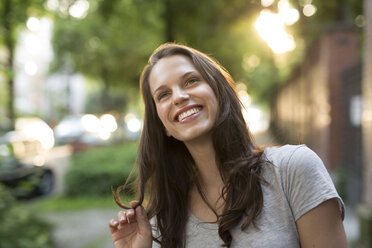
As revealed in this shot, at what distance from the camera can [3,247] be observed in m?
4.55

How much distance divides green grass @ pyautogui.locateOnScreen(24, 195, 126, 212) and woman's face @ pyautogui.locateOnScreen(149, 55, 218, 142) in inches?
331

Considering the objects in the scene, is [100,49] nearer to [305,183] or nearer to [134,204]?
[134,204]

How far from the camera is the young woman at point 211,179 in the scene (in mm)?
1757

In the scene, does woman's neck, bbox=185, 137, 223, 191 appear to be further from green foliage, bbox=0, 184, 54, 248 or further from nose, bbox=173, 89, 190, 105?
green foliage, bbox=0, 184, 54, 248

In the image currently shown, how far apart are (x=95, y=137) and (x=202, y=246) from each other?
2131cm

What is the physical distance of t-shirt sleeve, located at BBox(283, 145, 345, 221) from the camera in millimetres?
1723

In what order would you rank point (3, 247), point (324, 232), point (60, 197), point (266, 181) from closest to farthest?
1. point (324, 232)
2. point (266, 181)
3. point (3, 247)
4. point (60, 197)

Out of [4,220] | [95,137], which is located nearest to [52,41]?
[95,137]

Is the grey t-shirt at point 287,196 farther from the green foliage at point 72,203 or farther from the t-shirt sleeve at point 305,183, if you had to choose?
the green foliage at point 72,203

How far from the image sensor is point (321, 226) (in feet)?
5.71

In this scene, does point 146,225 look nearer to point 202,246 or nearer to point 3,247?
point 202,246

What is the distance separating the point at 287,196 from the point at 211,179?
A: 0.49 metres

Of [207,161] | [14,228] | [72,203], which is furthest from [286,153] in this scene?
[72,203]

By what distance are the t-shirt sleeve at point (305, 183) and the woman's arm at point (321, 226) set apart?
0.03m
